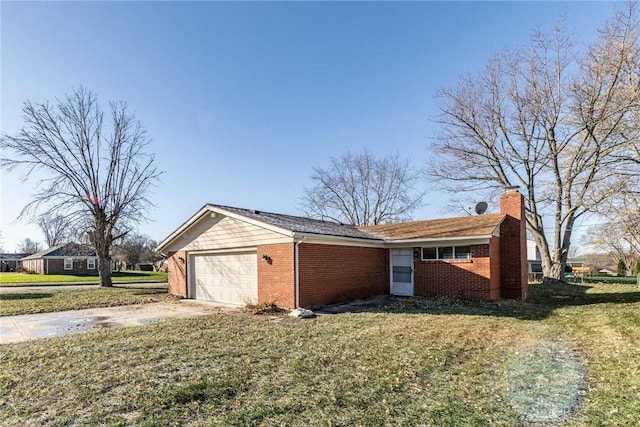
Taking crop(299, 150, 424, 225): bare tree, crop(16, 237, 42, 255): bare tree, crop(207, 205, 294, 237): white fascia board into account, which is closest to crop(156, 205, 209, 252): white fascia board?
crop(207, 205, 294, 237): white fascia board

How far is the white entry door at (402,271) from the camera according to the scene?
14883 millimetres

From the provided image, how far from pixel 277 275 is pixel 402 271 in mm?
5866

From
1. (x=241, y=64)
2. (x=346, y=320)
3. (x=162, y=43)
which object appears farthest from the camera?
(x=241, y=64)

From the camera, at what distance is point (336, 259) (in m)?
12.8

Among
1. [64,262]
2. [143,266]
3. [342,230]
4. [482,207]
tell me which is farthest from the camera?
[143,266]

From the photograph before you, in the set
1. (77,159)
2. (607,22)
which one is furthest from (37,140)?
(607,22)

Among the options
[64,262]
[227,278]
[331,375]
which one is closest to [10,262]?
[64,262]

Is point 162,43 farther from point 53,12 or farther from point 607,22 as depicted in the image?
point 607,22

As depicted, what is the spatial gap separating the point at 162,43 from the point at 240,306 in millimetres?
9422

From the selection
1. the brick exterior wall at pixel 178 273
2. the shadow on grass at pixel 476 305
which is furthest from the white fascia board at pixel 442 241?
the brick exterior wall at pixel 178 273

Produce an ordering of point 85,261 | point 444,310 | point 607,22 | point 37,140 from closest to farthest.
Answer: point 444,310, point 607,22, point 37,140, point 85,261

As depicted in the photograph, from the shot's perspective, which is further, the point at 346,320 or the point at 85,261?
the point at 85,261

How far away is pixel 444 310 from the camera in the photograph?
36.2 ft

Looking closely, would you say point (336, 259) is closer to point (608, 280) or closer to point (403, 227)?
point (403, 227)
